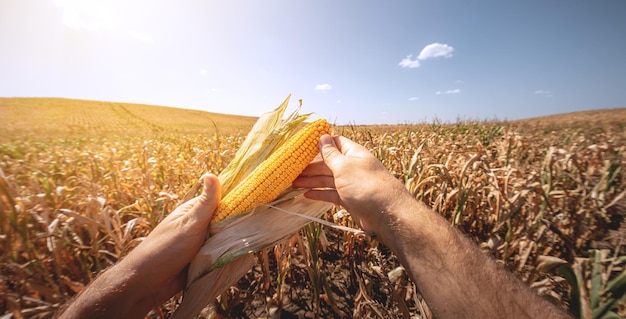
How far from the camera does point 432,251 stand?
144 centimetres

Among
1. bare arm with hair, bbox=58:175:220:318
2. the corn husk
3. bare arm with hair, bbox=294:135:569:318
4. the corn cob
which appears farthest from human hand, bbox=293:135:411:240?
bare arm with hair, bbox=58:175:220:318

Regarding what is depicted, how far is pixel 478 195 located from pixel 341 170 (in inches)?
85.1

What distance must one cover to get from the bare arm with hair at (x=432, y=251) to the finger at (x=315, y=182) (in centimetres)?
43

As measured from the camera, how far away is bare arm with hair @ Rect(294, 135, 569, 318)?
4.17ft

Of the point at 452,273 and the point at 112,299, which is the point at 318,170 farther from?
the point at 112,299

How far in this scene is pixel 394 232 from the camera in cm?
159

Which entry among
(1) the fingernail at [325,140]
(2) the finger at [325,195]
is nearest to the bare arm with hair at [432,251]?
(1) the fingernail at [325,140]

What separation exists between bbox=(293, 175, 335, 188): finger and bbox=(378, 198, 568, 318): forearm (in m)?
0.85

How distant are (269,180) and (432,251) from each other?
1211 mm

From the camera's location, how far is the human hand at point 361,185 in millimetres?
1680

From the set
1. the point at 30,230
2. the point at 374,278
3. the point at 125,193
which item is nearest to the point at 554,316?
the point at 374,278

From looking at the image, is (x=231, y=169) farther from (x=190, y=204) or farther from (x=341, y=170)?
(x=341, y=170)

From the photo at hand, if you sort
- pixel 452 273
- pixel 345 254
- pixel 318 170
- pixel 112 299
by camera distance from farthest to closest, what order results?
pixel 345 254
pixel 318 170
pixel 112 299
pixel 452 273

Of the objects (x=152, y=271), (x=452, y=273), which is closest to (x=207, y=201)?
(x=152, y=271)
